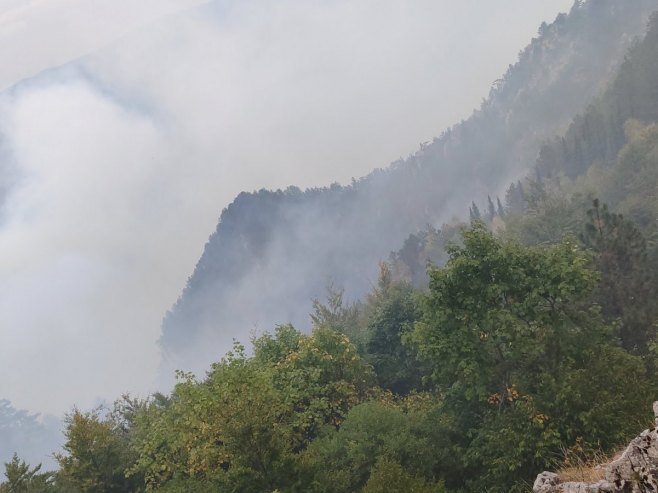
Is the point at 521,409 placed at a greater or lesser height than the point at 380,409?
lesser

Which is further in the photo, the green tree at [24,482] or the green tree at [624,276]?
the green tree at [624,276]

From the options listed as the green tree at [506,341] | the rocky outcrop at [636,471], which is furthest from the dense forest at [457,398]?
the rocky outcrop at [636,471]

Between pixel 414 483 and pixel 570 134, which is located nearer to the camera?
pixel 414 483

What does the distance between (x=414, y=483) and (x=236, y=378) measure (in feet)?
33.8

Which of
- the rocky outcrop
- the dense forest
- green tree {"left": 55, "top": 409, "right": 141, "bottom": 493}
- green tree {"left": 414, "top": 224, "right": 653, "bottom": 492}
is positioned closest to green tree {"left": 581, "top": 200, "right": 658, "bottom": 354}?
the dense forest

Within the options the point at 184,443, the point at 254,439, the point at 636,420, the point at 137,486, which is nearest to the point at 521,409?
the point at 636,420

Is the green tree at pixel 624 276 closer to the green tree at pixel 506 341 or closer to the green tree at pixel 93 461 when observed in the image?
the green tree at pixel 506 341

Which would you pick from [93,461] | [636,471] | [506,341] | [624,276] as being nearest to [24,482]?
[93,461]

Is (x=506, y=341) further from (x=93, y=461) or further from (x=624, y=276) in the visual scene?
(x=93, y=461)

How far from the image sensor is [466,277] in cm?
2206

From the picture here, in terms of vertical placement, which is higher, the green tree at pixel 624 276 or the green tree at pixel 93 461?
the green tree at pixel 93 461

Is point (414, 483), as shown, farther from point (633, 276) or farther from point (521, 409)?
point (633, 276)

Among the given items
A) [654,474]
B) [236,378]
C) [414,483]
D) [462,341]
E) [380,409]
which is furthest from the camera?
[380,409]

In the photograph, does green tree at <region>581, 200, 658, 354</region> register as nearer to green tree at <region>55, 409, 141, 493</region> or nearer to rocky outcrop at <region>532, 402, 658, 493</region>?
rocky outcrop at <region>532, 402, 658, 493</region>
